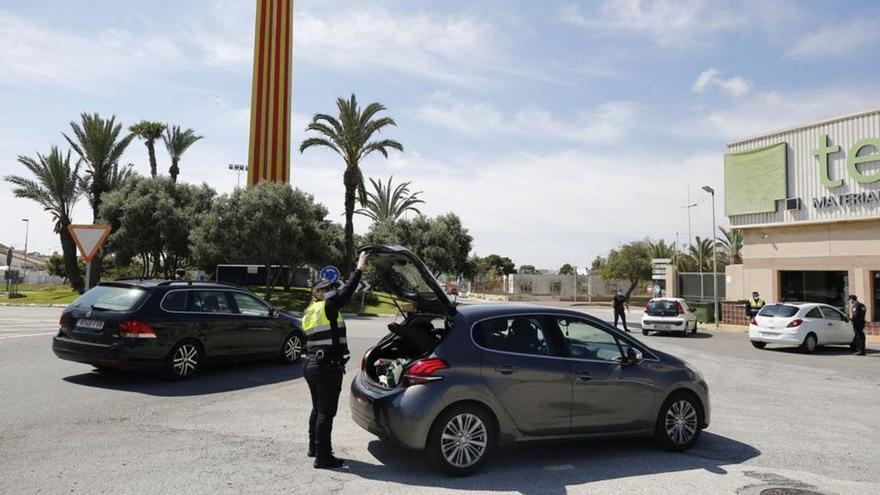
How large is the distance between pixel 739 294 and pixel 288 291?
25866 mm

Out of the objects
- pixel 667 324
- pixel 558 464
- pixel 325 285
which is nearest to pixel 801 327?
pixel 667 324

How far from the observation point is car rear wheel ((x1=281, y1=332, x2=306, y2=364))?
11.6 meters

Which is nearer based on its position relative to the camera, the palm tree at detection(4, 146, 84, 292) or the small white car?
the small white car

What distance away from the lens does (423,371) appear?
524 cm

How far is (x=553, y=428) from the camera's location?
5.71 metres

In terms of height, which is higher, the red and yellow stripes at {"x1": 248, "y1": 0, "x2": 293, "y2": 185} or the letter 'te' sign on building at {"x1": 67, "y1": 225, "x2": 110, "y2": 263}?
the red and yellow stripes at {"x1": 248, "y1": 0, "x2": 293, "y2": 185}

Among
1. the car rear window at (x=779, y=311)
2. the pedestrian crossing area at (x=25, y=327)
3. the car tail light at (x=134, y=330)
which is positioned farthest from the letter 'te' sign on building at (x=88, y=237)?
the car rear window at (x=779, y=311)

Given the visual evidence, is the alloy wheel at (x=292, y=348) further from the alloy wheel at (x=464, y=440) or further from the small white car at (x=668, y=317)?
the small white car at (x=668, y=317)

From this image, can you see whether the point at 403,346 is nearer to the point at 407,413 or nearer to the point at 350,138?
the point at 407,413

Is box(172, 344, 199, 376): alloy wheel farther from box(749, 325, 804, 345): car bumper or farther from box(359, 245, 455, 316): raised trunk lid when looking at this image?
box(749, 325, 804, 345): car bumper

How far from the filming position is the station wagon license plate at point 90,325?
9008 mm

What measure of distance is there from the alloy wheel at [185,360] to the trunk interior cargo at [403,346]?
4.85 meters

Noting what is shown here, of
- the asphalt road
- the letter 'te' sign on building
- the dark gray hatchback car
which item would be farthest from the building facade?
the letter 'te' sign on building

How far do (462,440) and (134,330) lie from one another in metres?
5.95
